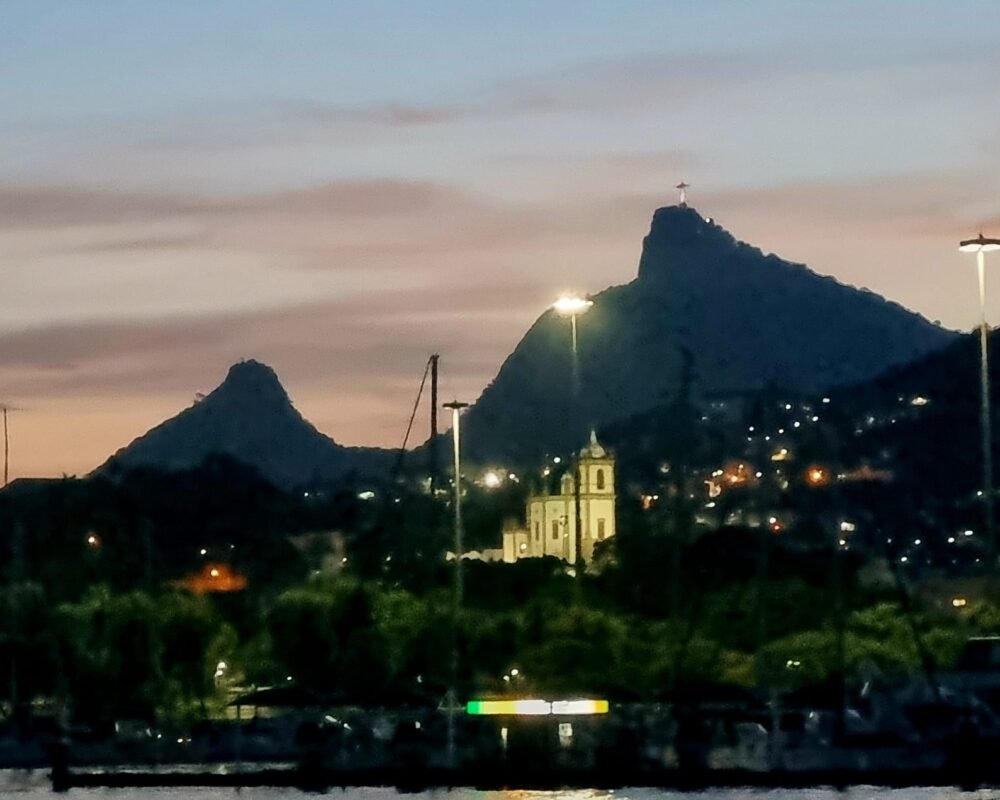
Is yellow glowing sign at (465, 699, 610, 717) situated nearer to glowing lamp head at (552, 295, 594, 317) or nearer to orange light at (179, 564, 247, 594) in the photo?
glowing lamp head at (552, 295, 594, 317)

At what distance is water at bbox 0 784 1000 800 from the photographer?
154 ft

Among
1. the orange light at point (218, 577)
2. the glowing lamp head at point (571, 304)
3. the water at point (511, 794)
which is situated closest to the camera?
the water at point (511, 794)

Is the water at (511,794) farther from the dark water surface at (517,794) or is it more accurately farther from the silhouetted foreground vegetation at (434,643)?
the silhouetted foreground vegetation at (434,643)

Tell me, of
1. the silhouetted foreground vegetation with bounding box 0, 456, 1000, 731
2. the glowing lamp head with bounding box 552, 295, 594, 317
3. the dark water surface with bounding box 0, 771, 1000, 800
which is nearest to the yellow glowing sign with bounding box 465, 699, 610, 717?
the dark water surface with bounding box 0, 771, 1000, 800

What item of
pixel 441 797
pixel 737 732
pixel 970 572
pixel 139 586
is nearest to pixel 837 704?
pixel 737 732

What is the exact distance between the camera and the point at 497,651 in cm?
7331

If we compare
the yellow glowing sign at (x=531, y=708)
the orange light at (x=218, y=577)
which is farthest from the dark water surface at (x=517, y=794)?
the orange light at (x=218, y=577)

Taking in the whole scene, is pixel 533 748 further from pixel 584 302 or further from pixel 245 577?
pixel 245 577

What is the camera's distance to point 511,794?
49.4 metres

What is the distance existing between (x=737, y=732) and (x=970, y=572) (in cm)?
8693

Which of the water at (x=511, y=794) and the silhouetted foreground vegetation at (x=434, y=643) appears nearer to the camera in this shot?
the water at (x=511, y=794)

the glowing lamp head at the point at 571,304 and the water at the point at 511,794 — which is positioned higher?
the glowing lamp head at the point at 571,304

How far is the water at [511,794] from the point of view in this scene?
1845 inches

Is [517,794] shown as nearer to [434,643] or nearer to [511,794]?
[511,794]
